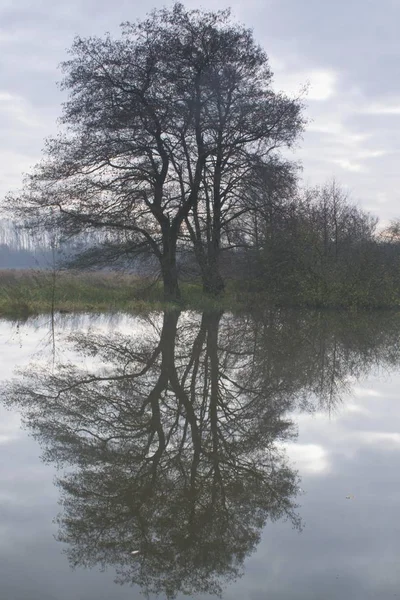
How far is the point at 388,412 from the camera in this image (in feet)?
24.0

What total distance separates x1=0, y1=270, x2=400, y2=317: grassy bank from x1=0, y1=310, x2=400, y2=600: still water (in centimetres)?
1216

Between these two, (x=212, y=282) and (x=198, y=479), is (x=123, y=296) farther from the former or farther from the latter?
(x=198, y=479)

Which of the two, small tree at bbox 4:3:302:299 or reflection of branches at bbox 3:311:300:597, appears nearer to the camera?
reflection of branches at bbox 3:311:300:597

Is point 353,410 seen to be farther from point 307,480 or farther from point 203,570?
point 203,570

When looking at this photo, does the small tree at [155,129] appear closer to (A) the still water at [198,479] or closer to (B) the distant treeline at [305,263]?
(B) the distant treeline at [305,263]

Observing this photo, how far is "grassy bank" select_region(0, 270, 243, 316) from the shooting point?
2181 cm

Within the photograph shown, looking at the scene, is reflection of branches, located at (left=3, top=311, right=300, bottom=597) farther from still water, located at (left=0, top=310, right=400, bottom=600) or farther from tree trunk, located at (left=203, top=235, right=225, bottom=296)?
tree trunk, located at (left=203, top=235, right=225, bottom=296)

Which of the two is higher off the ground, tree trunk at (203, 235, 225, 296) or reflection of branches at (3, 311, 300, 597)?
tree trunk at (203, 235, 225, 296)

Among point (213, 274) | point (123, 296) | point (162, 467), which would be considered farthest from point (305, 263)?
point (162, 467)

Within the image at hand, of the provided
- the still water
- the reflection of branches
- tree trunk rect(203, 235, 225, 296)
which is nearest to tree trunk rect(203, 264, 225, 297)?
tree trunk rect(203, 235, 225, 296)

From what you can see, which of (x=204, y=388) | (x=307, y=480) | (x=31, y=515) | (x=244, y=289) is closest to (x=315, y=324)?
(x=244, y=289)

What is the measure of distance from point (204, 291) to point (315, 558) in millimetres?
24055

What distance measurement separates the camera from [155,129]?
23.9m

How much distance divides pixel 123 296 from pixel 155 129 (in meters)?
5.92
